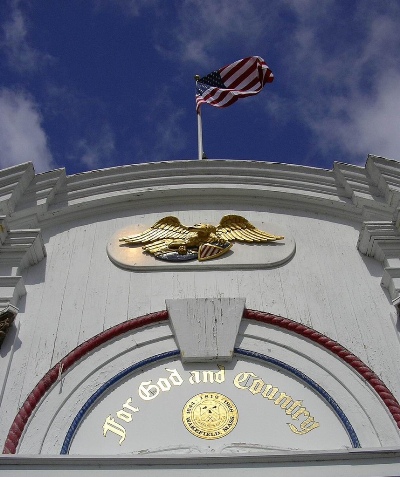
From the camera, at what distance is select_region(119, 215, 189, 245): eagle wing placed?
412 inches

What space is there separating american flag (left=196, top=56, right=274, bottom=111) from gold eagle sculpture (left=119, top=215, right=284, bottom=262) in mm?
4565

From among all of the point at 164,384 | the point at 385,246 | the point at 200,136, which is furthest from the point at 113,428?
the point at 200,136

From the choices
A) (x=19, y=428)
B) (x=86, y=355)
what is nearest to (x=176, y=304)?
(x=86, y=355)

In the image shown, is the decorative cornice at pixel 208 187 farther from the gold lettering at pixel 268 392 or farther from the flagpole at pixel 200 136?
the gold lettering at pixel 268 392

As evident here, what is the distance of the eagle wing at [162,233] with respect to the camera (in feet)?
34.3

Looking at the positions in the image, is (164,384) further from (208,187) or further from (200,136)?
(200,136)

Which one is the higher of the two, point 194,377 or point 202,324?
point 202,324

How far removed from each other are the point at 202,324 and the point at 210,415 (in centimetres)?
127

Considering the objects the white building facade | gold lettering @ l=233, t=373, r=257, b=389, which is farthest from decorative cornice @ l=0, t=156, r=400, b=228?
gold lettering @ l=233, t=373, r=257, b=389

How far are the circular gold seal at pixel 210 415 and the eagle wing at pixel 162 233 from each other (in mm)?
2852

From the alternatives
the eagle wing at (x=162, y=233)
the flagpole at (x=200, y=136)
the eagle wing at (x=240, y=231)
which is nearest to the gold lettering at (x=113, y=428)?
the eagle wing at (x=162, y=233)

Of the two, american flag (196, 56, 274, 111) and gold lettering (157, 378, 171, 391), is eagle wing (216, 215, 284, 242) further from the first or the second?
american flag (196, 56, 274, 111)

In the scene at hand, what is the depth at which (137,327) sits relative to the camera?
355 inches

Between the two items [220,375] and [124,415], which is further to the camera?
[220,375]
